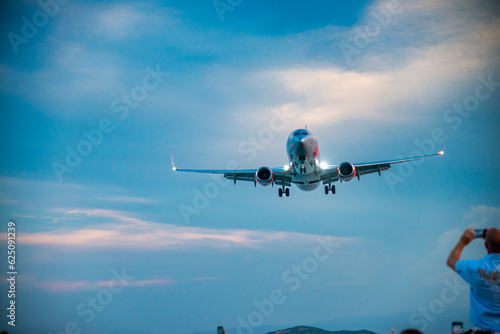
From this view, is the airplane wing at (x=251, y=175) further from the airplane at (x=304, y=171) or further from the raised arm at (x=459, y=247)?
the raised arm at (x=459, y=247)

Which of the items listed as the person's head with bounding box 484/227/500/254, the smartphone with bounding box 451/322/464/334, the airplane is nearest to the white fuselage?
the airplane

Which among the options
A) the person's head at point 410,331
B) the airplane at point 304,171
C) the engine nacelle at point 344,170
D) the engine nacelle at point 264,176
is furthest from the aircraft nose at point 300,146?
the person's head at point 410,331

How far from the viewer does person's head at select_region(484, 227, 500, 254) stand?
23.0 ft

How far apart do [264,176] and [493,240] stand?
4361cm

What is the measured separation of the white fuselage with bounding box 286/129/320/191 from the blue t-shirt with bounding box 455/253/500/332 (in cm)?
3866

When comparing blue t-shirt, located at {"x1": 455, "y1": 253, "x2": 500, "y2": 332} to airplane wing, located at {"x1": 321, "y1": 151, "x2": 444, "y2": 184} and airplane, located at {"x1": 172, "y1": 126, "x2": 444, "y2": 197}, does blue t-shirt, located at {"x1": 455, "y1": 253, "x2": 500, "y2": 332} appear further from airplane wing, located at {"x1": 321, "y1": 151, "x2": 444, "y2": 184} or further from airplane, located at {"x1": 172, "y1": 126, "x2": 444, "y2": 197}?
airplane wing, located at {"x1": 321, "y1": 151, "x2": 444, "y2": 184}

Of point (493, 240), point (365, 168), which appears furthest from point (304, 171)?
point (493, 240)

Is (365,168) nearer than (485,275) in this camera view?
No

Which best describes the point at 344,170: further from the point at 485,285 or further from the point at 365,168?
the point at 485,285

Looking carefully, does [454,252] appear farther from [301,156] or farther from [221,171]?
[221,171]

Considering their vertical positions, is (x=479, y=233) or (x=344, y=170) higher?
(x=344, y=170)

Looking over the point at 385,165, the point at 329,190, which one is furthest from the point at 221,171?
the point at 385,165

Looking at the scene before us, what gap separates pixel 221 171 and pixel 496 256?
50822 mm

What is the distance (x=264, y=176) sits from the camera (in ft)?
166
